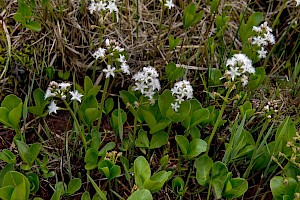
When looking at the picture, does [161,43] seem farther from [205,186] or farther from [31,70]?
[205,186]

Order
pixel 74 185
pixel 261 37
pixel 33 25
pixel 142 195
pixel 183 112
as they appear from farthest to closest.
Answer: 1. pixel 261 37
2. pixel 33 25
3. pixel 183 112
4. pixel 74 185
5. pixel 142 195

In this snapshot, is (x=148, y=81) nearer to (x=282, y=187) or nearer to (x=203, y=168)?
(x=203, y=168)

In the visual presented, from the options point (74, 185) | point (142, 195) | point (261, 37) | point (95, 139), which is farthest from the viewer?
point (261, 37)

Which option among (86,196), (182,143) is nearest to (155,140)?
(182,143)

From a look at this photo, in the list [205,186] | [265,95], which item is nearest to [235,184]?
[205,186]

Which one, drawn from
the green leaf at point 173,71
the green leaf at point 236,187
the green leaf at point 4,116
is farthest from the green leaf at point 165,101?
the green leaf at point 4,116

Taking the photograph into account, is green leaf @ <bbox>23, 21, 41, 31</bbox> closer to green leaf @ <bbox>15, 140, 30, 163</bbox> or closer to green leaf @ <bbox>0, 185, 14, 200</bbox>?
green leaf @ <bbox>15, 140, 30, 163</bbox>

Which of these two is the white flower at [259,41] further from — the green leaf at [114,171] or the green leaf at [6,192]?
the green leaf at [6,192]
